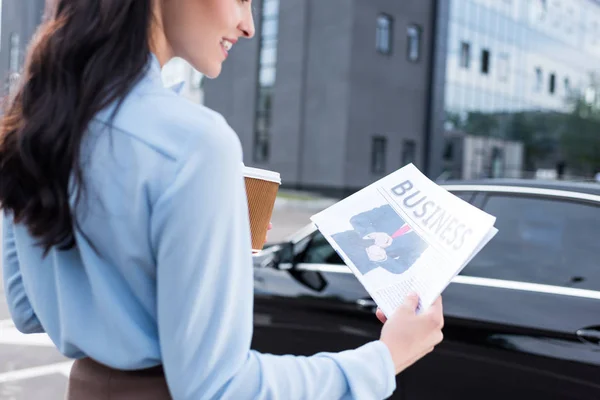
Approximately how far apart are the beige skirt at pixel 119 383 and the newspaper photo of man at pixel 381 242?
1.52 feet

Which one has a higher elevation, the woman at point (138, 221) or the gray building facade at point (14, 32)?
the gray building facade at point (14, 32)

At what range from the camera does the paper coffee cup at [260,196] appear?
1241mm

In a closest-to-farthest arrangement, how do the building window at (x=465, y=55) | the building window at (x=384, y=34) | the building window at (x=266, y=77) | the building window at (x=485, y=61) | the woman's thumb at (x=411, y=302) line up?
the woman's thumb at (x=411, y=302)
the building window at (x=384, y=34)
the building window at (x=266, y=77)
the building window at (x=465, y=55)
the building window at (x=485, y=61)

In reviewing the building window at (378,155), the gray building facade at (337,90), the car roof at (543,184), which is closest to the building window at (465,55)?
the gray building facade at (337,90)

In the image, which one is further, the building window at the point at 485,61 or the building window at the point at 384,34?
the building window at the point at 485,61

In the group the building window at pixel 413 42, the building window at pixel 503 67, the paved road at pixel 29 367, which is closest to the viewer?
the paved road at pixel 29 367

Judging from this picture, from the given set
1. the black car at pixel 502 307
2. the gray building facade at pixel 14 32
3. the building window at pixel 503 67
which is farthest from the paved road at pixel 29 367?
the building window at pixel 503 67

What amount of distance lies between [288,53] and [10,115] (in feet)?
92.4

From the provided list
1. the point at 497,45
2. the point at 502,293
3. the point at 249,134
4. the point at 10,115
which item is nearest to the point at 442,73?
the point at 497,45

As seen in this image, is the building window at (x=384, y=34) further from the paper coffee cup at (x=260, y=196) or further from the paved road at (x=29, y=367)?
the paper coffee cup at (x=260, y=196)

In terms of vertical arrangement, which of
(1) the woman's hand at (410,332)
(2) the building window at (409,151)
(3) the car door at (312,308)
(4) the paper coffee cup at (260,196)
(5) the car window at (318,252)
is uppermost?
(2) the building window at (409,151)

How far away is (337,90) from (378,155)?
3.71m

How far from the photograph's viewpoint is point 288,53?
1115 inches

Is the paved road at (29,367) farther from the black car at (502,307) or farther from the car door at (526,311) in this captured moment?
the car door at (526,311)
